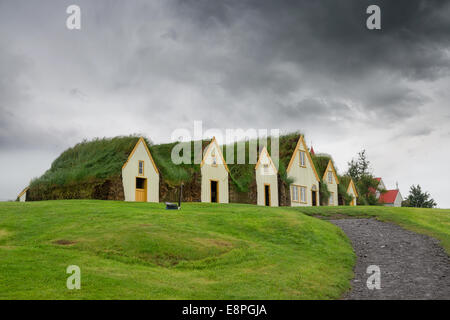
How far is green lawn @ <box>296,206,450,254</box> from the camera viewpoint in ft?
88.0

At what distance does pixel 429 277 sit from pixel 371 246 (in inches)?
217

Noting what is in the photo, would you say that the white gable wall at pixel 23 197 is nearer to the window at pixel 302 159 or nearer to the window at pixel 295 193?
the window at pixel 295 193

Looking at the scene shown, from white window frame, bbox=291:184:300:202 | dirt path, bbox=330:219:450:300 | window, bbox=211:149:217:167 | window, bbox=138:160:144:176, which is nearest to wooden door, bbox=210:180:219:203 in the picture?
window, bbox=211:149:217:167

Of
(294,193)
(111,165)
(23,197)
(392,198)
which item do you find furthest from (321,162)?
(392,198)

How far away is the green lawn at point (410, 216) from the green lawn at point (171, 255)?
5213 mm

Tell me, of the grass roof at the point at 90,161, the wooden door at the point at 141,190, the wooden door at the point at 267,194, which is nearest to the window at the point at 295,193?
the wooden door at the point at 267,194

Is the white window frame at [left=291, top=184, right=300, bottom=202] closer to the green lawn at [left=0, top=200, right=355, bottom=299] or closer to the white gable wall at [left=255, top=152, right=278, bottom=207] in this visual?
the white gable wall at [left=255, top=152, right=278, bottom=207]

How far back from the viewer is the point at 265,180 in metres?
46.2

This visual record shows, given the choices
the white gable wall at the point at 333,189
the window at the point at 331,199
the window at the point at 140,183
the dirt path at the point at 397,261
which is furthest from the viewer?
the white gable wall at the point at 333,189

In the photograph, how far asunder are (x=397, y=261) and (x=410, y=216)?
38.3 ft

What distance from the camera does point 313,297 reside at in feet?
48.9

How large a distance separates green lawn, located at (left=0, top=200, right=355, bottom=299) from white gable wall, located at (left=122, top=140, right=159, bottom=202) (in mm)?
11646

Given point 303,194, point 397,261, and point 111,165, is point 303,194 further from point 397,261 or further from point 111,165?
point 397,261

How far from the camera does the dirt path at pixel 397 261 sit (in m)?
15.8
